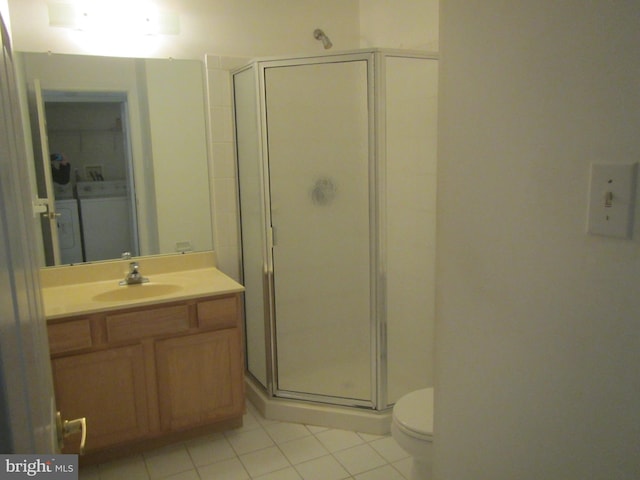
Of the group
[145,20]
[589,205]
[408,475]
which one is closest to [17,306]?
[589,205]

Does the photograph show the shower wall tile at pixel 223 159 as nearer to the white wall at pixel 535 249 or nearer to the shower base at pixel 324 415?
the shower base at pixel 324 415

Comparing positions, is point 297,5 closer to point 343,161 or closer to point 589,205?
point 343,161

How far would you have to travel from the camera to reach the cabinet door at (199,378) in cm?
227

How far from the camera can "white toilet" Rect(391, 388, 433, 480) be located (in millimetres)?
1793

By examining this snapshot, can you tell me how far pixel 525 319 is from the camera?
2.90 ft

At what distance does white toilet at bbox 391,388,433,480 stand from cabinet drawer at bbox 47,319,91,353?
1336mm

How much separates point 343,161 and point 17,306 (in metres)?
2.12

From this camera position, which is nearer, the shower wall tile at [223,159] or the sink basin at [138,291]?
the sink basin at [138,291]

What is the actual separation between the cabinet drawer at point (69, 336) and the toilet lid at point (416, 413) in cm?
133

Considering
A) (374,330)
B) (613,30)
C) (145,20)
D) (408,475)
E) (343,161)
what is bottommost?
(408,475)

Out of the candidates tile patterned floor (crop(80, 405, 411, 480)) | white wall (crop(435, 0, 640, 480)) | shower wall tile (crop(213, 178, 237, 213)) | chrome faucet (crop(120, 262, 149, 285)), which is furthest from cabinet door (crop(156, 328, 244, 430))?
white wall (crop(435, 0, 640, 480))

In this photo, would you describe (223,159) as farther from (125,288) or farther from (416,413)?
(416,413)

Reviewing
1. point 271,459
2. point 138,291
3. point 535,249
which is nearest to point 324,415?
point 271,459

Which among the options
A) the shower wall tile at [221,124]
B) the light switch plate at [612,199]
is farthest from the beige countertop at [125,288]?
the light switch plate at [612,199]
